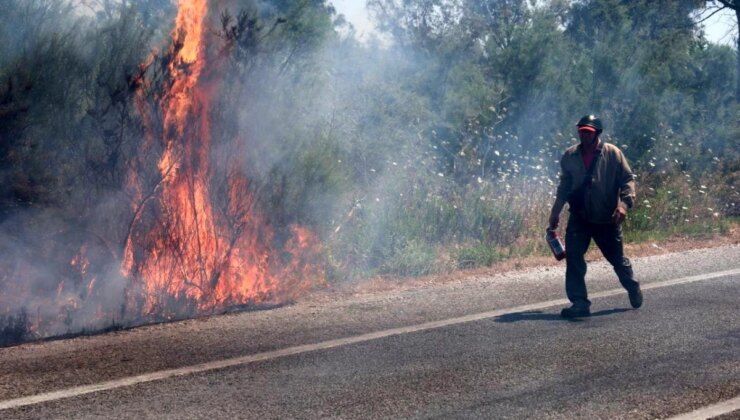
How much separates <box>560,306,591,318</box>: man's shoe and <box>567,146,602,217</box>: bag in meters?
0.94

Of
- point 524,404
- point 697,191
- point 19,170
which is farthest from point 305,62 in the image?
point 697,191

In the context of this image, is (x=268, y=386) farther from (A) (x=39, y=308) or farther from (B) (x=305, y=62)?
(B) (x=305, y=62)

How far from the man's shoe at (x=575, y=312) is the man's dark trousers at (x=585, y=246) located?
0.20 metres

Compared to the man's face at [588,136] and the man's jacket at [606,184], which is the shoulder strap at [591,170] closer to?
the man's jacket at [606,184]

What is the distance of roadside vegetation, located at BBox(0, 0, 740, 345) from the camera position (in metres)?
8.33

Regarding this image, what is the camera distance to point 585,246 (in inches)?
334

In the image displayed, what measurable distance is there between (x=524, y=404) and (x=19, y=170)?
5.17 meters

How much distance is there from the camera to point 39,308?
8.20m

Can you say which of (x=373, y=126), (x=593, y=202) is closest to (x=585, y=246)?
(x=593, y=202)

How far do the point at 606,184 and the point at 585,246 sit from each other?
0.68 metres

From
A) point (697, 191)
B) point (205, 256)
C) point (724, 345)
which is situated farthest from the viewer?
point (697, 191)

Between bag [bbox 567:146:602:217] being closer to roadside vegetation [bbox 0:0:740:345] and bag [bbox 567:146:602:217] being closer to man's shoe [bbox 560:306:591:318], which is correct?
man's shoe [bbox 560:306:591:318]

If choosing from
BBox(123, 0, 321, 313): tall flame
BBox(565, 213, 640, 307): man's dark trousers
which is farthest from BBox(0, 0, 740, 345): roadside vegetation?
BBox(565, 213, 640, 307): man's dark trousers

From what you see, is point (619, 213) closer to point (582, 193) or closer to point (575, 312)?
point (582, 193)
